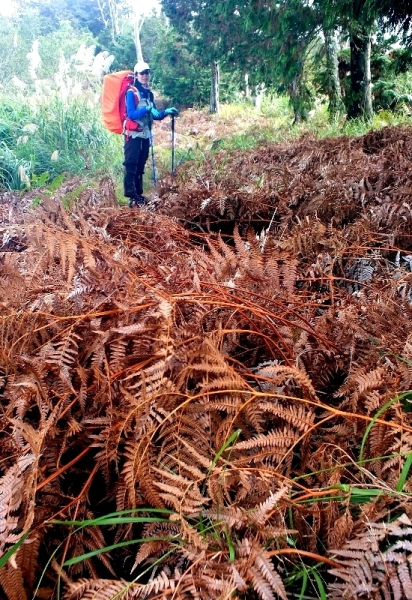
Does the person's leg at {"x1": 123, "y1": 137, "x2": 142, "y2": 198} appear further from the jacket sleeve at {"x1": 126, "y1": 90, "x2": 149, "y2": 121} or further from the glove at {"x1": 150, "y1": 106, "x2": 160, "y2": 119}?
the glove at {"x1": 150, "y1": 106, "x2": 160, "y2": 119}

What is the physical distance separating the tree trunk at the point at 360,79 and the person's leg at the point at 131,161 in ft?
15.7

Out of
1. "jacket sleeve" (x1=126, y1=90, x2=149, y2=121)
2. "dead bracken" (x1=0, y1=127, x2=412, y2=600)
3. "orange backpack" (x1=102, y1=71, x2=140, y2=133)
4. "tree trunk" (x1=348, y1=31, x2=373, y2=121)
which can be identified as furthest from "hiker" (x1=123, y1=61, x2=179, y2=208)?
"dead bracken" (x1=0, y1=127, x2=412, y2=600)

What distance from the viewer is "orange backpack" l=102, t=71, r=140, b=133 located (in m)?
6.09

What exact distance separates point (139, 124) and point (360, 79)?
512 centimetres

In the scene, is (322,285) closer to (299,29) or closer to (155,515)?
(155,515)

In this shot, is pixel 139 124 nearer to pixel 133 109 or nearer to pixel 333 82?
pixel 133 109

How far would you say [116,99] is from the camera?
20.0 feet

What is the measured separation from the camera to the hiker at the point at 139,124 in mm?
5859

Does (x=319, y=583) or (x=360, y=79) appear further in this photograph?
(x=360, y=79)

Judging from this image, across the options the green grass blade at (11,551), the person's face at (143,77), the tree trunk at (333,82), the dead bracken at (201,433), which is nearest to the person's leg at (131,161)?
the person's face at (143,77)

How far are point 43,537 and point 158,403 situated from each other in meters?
0.32

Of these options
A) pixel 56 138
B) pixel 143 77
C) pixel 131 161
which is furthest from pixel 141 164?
pixel 56 138

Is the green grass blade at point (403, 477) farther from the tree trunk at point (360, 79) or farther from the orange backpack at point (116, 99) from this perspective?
the tree trunk at point (360, 79)

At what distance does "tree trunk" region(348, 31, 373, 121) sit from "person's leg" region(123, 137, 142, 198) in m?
4.78
